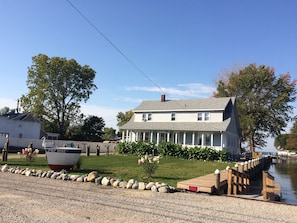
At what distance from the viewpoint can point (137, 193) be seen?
33.6ft

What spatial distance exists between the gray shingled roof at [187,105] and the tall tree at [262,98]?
43.2ft

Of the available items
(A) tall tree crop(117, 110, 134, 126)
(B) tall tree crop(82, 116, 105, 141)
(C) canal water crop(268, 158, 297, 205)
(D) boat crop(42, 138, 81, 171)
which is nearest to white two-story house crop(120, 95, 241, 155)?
(C) canal water crop(268, 158, 297, 205)

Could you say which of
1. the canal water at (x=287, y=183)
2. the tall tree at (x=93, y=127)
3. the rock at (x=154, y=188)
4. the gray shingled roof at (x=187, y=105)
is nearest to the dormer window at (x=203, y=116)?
the gray shingled roof at (x=187, y=105)

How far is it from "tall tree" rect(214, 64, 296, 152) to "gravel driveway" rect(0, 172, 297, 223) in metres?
38.8

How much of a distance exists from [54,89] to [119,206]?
50.7 metres

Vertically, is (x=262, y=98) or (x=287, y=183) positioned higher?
(x=262, y=98)

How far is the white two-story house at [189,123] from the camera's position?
3245 cm

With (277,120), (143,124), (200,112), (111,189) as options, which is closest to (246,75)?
(277,120)

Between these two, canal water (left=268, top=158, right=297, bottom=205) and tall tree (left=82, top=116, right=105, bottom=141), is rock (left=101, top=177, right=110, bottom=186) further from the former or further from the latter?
tall tree (left=82, top=116, right=105, bottom=141)

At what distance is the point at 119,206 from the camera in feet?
26.6

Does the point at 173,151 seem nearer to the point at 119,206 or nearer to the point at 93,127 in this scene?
the point at 119,206

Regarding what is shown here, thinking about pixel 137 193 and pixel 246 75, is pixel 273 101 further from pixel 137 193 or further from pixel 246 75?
pixel 137 193

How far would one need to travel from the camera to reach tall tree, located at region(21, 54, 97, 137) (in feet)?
177

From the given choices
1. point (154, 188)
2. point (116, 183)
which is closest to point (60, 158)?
point (116, 183)
